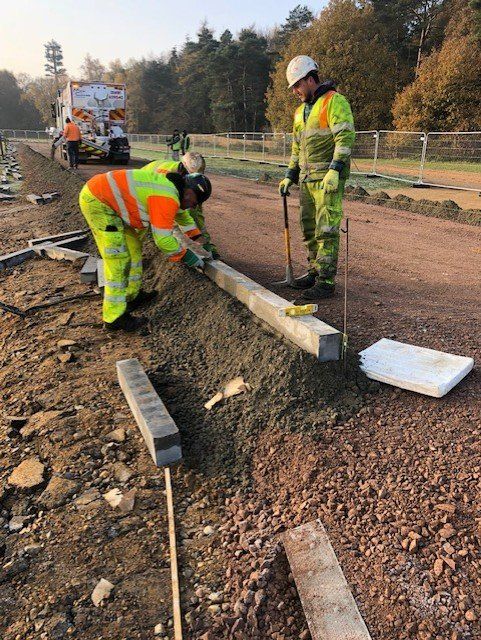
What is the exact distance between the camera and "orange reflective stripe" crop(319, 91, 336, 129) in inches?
162

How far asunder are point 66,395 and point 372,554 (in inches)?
99.0

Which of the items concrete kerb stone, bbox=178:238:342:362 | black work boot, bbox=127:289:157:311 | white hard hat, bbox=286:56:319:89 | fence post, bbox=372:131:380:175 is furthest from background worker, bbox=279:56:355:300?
fence post, bbox=372:131:380:175

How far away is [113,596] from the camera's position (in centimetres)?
220

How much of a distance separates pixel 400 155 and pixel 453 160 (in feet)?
6.15

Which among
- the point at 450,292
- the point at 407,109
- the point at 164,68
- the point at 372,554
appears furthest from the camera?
the point at 164,68

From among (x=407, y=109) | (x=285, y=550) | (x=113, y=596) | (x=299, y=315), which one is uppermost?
(x=407, y=109)

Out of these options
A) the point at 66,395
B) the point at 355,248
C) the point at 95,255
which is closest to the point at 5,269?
the point at 95,255

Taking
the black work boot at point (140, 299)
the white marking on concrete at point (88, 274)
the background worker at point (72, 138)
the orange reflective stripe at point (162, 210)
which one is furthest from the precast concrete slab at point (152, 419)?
the background worker at point (72, 138)

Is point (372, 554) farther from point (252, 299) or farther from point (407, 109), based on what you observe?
point (407, 109)

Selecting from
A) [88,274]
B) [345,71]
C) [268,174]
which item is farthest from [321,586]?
[345,71]

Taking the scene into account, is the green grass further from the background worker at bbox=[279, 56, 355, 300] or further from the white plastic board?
the white plastic board

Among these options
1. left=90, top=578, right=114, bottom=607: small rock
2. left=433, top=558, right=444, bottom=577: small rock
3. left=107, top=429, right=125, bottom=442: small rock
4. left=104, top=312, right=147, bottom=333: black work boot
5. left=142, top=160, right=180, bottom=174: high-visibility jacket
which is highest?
left=142, top=160, right=180, bottom=174: high-visibility jacket

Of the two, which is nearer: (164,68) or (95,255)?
(95,255)

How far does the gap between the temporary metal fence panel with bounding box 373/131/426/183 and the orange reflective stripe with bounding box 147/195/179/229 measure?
12.3 meters
